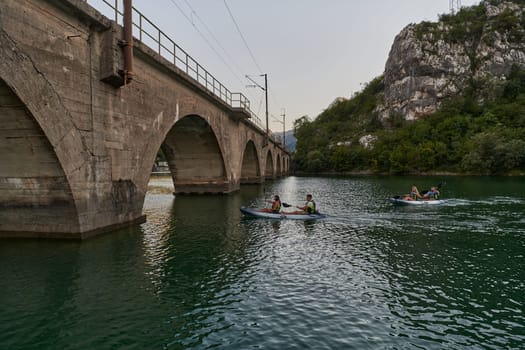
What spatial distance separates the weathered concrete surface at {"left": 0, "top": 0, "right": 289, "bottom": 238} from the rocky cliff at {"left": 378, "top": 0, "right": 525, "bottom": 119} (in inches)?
4131

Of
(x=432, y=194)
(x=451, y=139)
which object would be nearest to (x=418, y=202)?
(x=432, y=194)

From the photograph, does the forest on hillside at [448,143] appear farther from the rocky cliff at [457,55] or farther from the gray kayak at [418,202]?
the gray kayak at [418,202]

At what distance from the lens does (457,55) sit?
103125mm

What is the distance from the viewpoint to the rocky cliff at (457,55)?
99000mm

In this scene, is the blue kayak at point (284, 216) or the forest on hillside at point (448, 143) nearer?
the blue kayak at point (284, 216)

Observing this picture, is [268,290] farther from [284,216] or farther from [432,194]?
[432,194]

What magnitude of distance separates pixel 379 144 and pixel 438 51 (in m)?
37.5

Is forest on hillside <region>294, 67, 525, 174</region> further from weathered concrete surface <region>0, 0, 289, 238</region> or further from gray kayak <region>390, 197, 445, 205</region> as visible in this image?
weathered concrete surface <region>0, 0, 289, 238</region>

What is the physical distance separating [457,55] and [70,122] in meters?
119

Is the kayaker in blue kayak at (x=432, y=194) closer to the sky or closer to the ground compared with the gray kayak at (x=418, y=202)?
closer to the sky

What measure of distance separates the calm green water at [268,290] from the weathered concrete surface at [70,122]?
1.41 m

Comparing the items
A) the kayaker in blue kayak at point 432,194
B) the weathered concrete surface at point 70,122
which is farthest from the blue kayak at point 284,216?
the kayaker in blue kayak at point 432,194

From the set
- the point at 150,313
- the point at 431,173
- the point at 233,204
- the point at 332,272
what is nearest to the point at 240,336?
the point at 150,313

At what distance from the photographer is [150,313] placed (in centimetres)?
750
